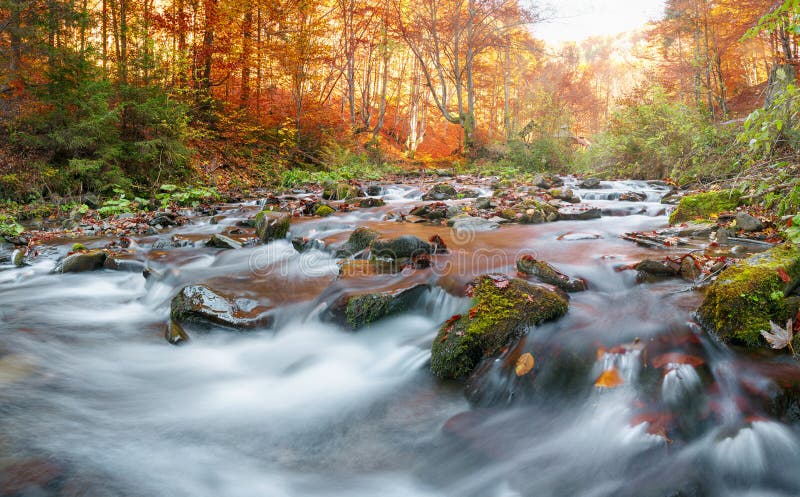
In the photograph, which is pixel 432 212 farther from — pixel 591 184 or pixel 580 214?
pixel 591 184

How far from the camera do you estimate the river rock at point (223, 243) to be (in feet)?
21.9

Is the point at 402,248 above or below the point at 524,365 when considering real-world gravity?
above

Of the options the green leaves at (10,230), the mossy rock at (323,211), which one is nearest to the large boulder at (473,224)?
the mossy rock at (323,211)

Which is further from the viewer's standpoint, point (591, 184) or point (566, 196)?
Answer: point (591, 184)

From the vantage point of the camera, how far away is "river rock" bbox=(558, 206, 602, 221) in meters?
7.59

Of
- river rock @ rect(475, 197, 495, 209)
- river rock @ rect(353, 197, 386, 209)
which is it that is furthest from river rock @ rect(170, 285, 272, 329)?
river rock @ rect(353, 197, 386, 209)

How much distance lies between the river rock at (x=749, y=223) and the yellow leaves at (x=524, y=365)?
3.76 m

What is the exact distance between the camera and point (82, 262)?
5.75m

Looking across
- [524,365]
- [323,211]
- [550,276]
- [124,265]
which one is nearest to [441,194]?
[323,211]

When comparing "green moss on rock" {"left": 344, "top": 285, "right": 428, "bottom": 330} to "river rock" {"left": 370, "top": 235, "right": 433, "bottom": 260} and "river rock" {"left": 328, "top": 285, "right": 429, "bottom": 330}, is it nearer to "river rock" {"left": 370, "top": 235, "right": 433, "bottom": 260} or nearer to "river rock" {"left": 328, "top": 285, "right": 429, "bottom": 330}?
"river rock" {"left": 328, "top": 285, "right": 429, "bottom": 330}

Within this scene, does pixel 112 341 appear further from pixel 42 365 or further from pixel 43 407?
pixel 43 407

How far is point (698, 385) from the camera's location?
2.35m

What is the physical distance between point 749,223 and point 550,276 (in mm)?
2795

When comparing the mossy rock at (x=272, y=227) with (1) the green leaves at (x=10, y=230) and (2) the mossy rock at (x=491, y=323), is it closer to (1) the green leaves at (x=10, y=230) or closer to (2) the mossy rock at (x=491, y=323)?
(1) the green leaves at (x=10, y=230)
